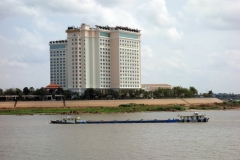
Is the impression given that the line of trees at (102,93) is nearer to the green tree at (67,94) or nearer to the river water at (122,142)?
the green tree at (67,94)

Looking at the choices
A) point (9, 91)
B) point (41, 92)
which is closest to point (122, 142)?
point (41, 92)

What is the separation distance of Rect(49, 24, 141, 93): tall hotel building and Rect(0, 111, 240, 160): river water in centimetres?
6939

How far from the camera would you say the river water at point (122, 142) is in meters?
37.2

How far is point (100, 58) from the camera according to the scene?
436 ft

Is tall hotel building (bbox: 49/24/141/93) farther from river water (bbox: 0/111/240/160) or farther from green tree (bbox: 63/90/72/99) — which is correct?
river water (bbox: 0/111/240/160)

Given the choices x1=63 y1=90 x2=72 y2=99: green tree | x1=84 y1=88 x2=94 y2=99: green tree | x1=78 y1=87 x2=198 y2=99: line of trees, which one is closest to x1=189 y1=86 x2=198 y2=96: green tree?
x1=78 y1=87 x2=198 y2=99: line of trees

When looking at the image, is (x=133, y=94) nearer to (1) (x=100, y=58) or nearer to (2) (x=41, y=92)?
(1) (x=100, y=58)

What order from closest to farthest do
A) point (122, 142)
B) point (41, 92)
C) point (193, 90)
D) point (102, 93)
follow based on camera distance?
point (122, 142) → point (41, 92) → point (102, 93) → point (193, 90)

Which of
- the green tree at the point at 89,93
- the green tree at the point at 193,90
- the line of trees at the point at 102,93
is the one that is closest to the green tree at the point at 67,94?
the line of trees at the point at 102,93

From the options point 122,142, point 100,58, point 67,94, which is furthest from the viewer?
point 100,58

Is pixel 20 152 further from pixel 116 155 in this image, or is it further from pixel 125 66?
pixel 125 66

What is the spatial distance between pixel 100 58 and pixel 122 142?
89.5 meters

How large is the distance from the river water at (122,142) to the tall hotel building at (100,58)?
2732 inches


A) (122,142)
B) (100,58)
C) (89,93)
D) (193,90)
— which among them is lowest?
(122,142)
